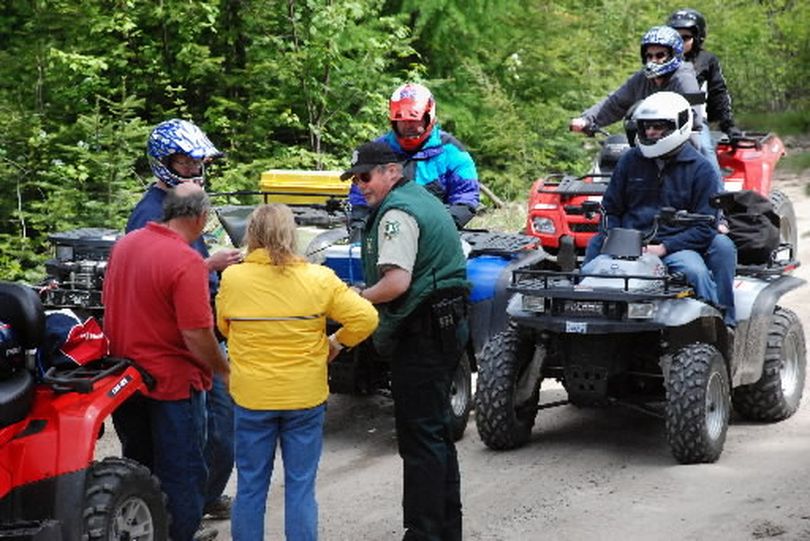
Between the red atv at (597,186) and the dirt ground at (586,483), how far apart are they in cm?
322

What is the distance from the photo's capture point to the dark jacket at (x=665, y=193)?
9.23 meters

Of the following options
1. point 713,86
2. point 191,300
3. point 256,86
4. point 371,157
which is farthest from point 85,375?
point 256,86

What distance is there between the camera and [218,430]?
7664mm

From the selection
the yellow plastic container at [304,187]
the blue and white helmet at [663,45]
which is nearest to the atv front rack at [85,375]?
the yellow plastic container at [304,187]

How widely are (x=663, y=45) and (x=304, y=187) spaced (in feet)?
9.77

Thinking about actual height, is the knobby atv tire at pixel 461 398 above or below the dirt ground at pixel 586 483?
above

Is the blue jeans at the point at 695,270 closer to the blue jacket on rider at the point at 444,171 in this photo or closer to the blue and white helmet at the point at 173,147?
the blue jacket on rider at the point at 444,171

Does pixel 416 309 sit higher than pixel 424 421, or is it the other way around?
pixel 416 309

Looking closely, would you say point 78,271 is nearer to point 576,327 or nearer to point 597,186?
point 576,327

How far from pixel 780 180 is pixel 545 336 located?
13.5 meters

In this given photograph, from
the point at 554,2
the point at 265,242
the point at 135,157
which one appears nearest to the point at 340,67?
the point at 135,157

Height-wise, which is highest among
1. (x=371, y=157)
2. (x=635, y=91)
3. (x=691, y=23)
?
(x=691, y=23)

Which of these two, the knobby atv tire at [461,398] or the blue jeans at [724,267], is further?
the knobby atv tire at [461,398]

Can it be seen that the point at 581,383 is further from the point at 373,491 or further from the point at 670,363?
the point at 373,491
